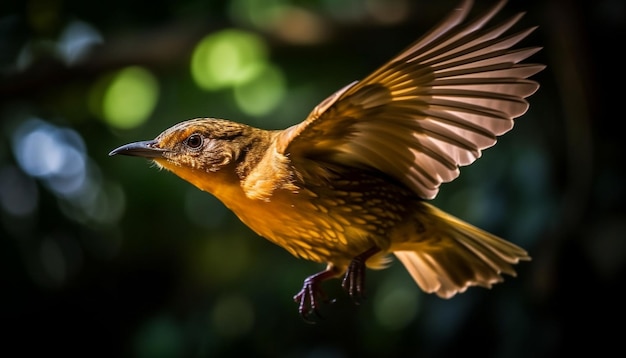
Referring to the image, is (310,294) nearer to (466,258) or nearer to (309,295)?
(309,295)

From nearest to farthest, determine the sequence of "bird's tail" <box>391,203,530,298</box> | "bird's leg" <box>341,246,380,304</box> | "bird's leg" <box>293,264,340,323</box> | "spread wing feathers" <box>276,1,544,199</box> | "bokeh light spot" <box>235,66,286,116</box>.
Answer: "spread wing feathers" <box>276,1,544,199</box> → "bird's leg" <box>341,246,380,304</box> → "bird's leg" <box>293,264,340,323</box> → "bird's tail" <box>391,203,530,298</box> → "bokeh light spot" <box>235,66,286,116</box>

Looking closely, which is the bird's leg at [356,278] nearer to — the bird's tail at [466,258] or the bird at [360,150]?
the bird at [360,150]

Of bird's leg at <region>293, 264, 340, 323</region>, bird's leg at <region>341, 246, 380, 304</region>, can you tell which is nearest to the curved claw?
bird's leg at <region>293, 264, 340, 323</region>

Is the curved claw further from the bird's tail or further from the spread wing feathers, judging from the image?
the bird's tail

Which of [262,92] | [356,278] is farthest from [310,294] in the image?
[262,92]

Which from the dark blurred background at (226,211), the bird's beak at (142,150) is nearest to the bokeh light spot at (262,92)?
the dark blurred background at (226,211)

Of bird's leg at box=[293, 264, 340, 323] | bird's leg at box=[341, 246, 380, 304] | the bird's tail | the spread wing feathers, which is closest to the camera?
the spread wing feathers

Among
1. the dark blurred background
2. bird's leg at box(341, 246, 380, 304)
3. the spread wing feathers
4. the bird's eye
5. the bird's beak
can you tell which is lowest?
the dark blurred background
